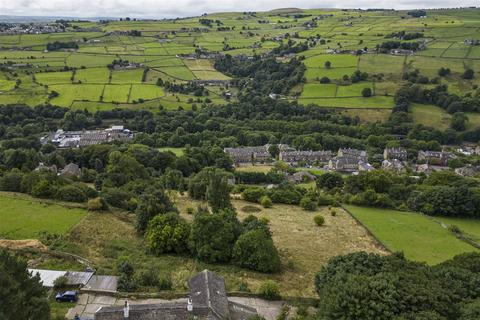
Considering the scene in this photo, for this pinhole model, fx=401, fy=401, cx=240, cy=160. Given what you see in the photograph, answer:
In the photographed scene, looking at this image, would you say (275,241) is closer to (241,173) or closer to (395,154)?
(241,173)

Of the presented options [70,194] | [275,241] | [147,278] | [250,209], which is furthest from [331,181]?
[147,278]

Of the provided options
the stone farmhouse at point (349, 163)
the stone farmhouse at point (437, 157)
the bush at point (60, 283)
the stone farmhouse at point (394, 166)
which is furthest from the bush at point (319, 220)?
the stone farmhouse at point (437, 157)

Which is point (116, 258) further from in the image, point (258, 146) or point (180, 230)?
point (258, 146)

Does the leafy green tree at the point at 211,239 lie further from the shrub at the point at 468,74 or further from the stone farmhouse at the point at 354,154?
the shrub at the point at 468,74

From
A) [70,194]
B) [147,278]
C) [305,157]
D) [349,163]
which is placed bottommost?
[305,157]


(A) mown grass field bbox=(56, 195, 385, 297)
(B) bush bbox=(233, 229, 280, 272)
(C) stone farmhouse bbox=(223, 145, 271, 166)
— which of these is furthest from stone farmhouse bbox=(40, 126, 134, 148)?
(B) bush bbox=(233, 229, 280, 272)

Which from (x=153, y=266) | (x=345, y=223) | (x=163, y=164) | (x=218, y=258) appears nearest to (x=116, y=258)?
(x=153, y=266)
